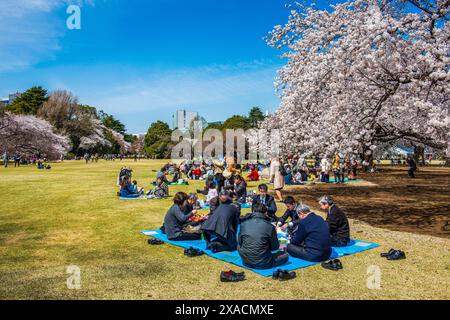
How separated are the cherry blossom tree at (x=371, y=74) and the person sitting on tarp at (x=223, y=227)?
235 inches

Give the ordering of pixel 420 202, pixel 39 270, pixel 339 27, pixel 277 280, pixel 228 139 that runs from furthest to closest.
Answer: pixel 228 139
pixel 420 202
pixel 339 27
pixel 39 270
pixel 277 280

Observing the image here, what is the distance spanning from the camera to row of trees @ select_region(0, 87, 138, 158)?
55344mm

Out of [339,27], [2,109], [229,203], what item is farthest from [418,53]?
[2,109]

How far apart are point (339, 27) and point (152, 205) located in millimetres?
10298

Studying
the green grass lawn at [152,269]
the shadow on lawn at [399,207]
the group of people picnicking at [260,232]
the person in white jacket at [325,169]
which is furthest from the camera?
the person in white jacket at [325,169]

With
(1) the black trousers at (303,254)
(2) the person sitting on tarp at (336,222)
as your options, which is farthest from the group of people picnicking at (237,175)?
(1) the black trousers at (303,254)

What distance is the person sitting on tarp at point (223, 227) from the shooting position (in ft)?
26.3

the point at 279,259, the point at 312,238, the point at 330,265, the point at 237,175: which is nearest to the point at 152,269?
the point at 279,259

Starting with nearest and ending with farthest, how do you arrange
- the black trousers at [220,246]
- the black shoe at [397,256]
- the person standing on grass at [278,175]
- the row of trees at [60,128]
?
the black shoe at [397,256] → the black trousers at [220,246] → the person standing on grass at [278,175] → the row of trees at [60,128]

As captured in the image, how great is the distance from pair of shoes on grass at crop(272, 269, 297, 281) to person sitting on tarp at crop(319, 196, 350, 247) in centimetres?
255

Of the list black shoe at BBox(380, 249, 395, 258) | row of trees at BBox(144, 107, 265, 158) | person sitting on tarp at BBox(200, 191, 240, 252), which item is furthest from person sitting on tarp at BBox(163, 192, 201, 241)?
row of trees at BBox(144, 107, 265, 158)

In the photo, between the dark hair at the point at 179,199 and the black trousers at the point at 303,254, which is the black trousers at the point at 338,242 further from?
the dark hair at the point at 179,199

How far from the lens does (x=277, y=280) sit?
639cm
